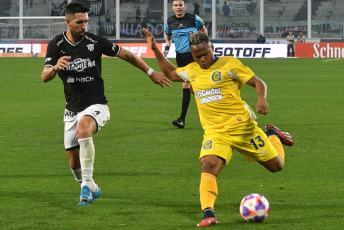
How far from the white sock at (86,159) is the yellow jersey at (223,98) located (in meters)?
1.19

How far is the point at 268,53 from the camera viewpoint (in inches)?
1781

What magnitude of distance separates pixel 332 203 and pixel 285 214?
76 centimetres

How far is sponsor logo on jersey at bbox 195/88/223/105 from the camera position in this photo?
23.8 ft

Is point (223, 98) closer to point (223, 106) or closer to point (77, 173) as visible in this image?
point (223, 106)

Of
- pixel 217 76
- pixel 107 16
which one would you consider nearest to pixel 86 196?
pixel 217 76

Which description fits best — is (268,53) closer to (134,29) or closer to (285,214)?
(134,29)

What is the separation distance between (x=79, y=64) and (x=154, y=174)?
2.18m

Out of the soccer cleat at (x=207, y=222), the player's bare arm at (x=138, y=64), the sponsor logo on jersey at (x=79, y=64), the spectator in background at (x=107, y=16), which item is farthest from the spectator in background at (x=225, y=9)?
the soccer cleat at (x=207, y=222)

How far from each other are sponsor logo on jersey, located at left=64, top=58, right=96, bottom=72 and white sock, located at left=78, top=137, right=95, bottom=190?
80 centimetres

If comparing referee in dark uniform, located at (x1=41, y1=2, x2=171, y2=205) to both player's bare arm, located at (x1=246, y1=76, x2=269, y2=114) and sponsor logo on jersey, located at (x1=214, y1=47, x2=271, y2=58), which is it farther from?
sponsor logo on jersey, located at (x1=214, y1=47, x2=271, y2=58)

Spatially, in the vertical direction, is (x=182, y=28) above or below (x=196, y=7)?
below

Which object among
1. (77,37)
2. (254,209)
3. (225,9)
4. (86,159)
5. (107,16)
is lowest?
(254,209)

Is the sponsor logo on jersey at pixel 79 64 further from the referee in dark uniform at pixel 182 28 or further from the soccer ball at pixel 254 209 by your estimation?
the referee in dark uniform at pixel 182 28

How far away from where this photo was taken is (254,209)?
263 inches
